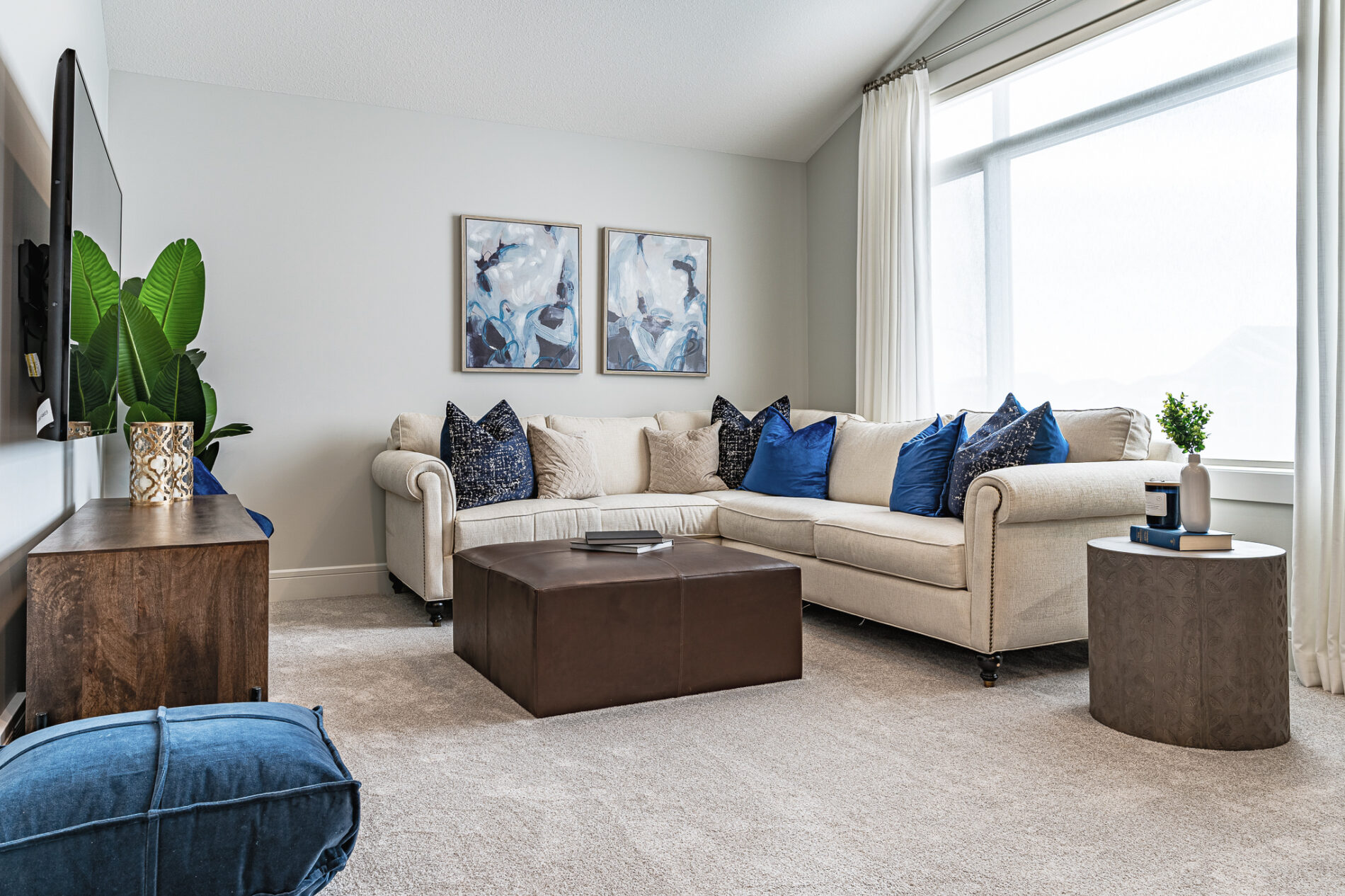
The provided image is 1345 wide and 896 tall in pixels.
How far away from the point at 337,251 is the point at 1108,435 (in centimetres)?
352

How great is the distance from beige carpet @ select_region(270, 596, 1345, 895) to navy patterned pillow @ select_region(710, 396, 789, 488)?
6.22 feet

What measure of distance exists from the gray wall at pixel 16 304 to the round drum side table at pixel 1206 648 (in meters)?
2.58

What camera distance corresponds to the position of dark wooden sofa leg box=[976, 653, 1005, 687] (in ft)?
9.44

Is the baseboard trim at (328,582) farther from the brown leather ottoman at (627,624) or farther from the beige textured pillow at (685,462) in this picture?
the brown leather ottoman at (627,624)

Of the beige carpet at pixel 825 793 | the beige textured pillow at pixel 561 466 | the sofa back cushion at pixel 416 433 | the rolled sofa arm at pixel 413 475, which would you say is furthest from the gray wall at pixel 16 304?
the beige textured pillow at pixel 561 466

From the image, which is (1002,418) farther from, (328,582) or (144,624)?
(328,582)

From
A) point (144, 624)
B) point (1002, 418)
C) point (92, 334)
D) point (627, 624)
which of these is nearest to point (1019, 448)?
point (1002, 418)

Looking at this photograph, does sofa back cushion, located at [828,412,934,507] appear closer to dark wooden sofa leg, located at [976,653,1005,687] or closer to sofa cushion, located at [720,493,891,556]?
sofa cushion, located at [720,493,891,556]

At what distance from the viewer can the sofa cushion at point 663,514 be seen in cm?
412

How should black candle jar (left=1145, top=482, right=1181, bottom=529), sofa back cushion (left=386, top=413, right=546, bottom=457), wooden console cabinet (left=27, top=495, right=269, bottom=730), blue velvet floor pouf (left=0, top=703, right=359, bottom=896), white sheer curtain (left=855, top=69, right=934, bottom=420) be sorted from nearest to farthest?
blue velvet floor pouf (left=0, top=703, right=359, bottom=896) → wooden console cabinet (left=27, top=495, right=269, bottom=730) → black candle jar (left=1145, top=482, right=1181, bottom=529) → sofa back cushion (left=386, top=413, right=546, bottom=457) → white sheer curtain (left=855, top=69, right=934, bottom=420)

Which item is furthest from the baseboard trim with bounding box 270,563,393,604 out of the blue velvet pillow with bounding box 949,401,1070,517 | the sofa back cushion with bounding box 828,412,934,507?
the blue velvet pillow with bounding box 949,401,1070,517

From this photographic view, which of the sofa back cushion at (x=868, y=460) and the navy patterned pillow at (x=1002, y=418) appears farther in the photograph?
the sofa back cushion at (x=868, y=460)

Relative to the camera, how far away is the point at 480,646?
9.78ft

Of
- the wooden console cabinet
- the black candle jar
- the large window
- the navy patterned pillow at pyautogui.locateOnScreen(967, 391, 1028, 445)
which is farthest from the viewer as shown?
the navy patterned pillow at pyautogui.locateOnScreen(967, 391, 1028, 445)
